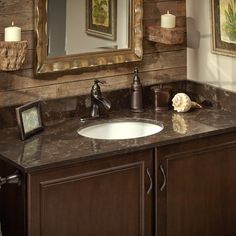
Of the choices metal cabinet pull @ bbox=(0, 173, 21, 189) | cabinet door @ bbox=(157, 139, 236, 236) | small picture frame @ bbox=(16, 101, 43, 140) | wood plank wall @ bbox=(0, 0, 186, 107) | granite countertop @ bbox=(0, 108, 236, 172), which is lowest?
cabinet door @ bbox=(157, 139, 236, 236)

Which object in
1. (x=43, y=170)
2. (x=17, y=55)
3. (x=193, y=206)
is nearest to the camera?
(x=43, y=170)

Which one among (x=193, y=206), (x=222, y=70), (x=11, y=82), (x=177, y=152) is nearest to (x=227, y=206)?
(x=193, y=206)

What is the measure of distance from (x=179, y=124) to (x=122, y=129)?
0.94 feet

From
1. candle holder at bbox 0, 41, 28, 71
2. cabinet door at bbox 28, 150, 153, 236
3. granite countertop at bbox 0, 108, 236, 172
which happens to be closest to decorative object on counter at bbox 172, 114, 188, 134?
granite countertop at bbox 0, 108, 236, 172

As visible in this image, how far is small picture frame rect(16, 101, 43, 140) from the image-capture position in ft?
10.1

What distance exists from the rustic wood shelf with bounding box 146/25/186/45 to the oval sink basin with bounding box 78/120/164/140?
42cm

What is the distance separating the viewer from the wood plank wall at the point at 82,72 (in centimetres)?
320

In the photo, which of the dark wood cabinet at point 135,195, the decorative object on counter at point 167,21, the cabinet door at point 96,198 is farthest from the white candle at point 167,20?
the cabinet door at point 96,198

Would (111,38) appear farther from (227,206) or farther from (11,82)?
(227,206)

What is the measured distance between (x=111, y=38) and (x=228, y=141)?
75 centimetres

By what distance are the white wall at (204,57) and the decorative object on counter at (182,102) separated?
189mm

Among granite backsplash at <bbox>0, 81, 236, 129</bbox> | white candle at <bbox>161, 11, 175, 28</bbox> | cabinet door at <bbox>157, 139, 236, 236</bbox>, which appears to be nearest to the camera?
cabinet door at <bbox>157, 139, 236, 236</bbox>

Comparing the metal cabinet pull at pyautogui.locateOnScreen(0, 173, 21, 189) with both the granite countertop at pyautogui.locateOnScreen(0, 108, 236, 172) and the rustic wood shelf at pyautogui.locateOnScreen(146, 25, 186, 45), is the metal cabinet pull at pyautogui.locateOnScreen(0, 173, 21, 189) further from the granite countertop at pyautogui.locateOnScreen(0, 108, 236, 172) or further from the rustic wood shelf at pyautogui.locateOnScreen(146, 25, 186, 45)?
the rustic wood shelf at pyautogui.locateOnScreen(146, 25, 186, 45)

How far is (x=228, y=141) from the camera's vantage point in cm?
334
